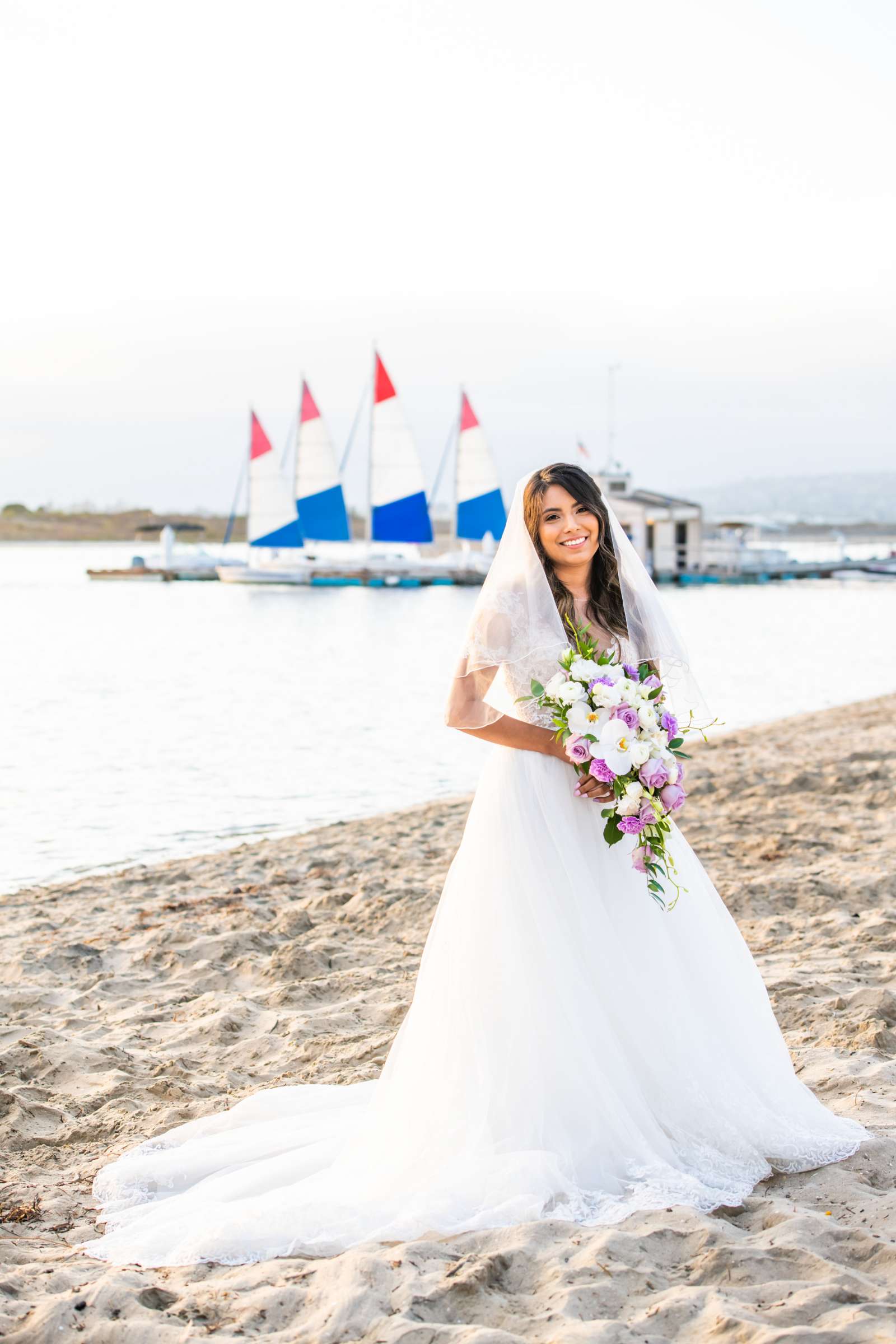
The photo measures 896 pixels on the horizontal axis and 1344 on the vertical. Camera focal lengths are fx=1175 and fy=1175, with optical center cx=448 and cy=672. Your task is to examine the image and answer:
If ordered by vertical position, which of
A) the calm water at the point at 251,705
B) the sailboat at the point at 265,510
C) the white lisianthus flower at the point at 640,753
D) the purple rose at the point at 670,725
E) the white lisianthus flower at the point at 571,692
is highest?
the sailboat at the point at 265,510

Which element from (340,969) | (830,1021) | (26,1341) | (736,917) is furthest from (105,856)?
(26,1341)

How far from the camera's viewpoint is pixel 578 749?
104 inches

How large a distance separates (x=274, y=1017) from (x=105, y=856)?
386 cm

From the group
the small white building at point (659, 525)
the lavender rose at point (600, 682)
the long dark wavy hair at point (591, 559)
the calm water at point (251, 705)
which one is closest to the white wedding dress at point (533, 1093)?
the lavender rose at point (600, 682)

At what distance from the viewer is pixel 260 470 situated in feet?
151

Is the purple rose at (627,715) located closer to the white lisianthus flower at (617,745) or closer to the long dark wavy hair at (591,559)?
the white lisianthus flower at (617,745)

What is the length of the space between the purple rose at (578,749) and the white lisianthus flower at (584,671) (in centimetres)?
14

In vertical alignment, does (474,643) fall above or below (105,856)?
above

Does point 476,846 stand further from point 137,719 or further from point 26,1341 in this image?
point 137,719

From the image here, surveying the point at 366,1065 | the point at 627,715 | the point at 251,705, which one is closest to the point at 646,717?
the point at 627,715

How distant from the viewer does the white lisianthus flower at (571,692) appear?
261 cm

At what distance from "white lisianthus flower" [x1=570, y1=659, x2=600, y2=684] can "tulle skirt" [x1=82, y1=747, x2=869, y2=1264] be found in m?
0.29

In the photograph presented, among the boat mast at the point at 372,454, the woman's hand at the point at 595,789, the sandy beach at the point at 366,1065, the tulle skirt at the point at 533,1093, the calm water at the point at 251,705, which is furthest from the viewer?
the boat mast at the point at 372,454

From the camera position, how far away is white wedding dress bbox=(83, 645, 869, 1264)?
8.16 feet
